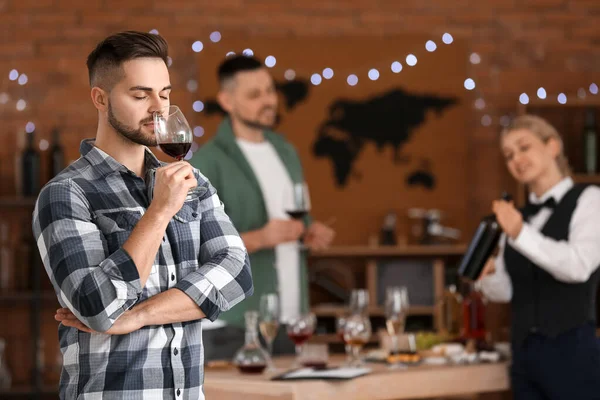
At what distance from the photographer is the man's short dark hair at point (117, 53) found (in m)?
1.73

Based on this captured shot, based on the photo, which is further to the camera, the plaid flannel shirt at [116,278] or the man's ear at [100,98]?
the man's ear at [100,98]

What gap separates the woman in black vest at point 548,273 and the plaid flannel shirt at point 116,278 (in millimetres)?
1562

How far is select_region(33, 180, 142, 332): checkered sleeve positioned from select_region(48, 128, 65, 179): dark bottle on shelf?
394 centimetres

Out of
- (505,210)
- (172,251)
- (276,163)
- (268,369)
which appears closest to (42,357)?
(276,163)

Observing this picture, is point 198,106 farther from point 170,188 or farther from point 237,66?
point 170,188

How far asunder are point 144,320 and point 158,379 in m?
0.11

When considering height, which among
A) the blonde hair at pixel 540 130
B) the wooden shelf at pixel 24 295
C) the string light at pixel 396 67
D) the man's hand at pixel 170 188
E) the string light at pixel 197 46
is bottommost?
the wooden shelf at pixel 24 295

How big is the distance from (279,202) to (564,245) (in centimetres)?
113

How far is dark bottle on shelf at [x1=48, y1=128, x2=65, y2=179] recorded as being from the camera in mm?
5492

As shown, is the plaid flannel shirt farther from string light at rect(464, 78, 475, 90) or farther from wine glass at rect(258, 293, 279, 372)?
string light at rect(464, 78, 475, 90)

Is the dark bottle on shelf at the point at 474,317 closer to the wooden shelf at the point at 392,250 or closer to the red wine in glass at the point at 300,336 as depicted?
the red wine in glass at the point at 300,336

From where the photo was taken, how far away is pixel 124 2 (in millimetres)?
5797

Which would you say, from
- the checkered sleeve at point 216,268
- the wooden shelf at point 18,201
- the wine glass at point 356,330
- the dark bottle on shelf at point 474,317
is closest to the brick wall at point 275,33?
the wooden shelf at point 18,201

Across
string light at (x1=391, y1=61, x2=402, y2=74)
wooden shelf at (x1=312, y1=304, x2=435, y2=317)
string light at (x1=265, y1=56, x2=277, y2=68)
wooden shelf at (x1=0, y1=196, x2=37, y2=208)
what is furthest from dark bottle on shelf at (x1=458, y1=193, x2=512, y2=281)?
wooden shelf at (x1=0, y1=196, x2=37, y2=208)
